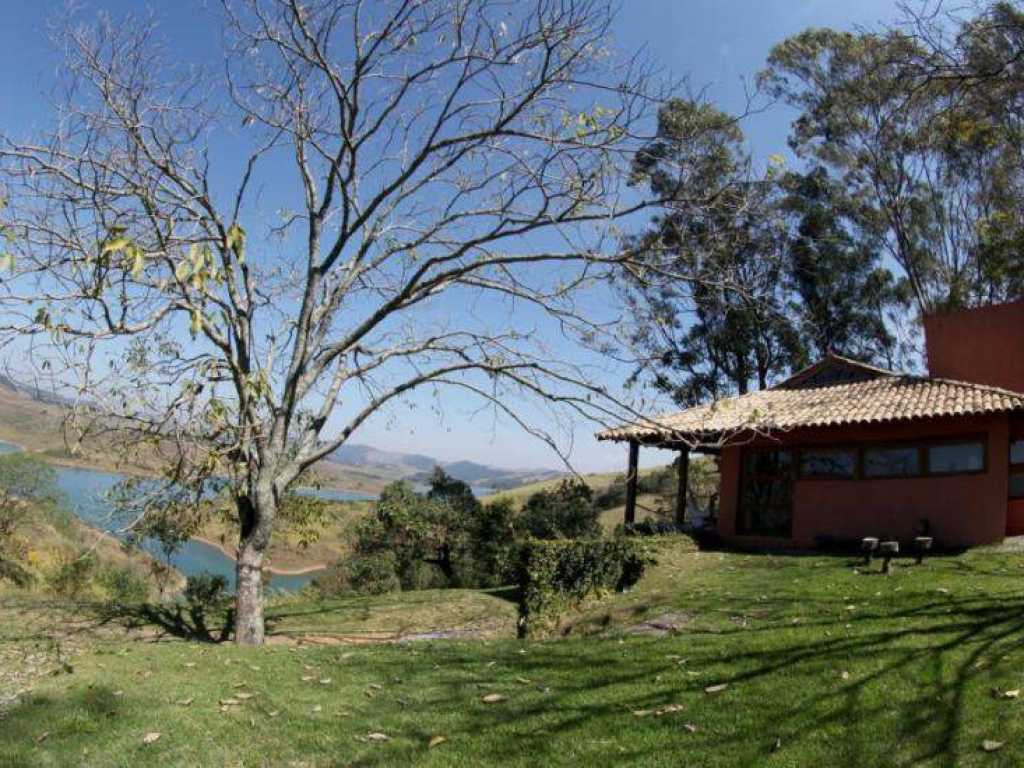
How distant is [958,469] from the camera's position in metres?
14.5

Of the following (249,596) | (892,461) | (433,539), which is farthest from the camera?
(433,539)

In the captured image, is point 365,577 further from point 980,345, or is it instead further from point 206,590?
point 980,345

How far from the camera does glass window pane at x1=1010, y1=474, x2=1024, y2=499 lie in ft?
50.9

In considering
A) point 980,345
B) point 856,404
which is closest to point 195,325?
point 856,404

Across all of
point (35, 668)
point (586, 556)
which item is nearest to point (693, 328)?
point (586, 556)

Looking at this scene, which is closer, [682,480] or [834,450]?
[834,450]

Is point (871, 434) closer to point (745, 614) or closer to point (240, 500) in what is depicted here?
point (745, 614)

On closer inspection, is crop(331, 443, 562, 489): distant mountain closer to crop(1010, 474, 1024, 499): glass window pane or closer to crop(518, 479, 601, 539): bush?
crop(518, 479, 601, 539): bush

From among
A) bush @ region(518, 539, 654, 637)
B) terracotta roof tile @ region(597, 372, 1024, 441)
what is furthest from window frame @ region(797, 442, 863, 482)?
bush @ region(518, 539, 654, 637)

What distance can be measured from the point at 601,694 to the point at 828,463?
11.7m

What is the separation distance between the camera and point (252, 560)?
974cm

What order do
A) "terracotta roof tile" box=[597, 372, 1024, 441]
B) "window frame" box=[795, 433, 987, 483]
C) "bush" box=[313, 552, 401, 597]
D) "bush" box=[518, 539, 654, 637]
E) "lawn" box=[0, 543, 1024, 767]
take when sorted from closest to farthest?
1. "lawn" box=[0, 543, 1024, 767]
2. "bush" box=[518, 539, 654, 637]
3. "terracotta roof tile" box=[597, 372, 1024, 441]
4. "window frame" box=[795, 433, 987, 483]
5. "bush" box=[313, 552, 401, 597]

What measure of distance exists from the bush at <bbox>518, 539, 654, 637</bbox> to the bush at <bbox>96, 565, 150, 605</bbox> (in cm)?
874

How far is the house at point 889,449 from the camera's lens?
557 inches
